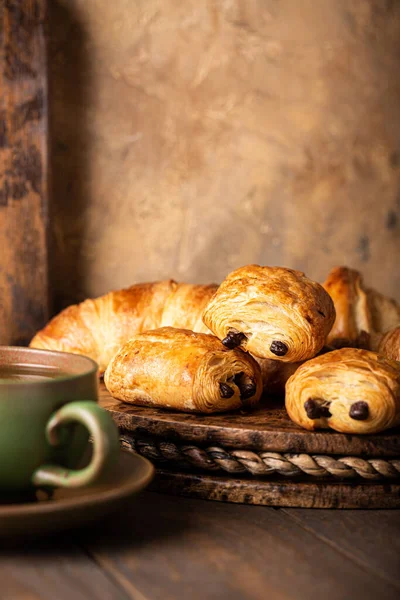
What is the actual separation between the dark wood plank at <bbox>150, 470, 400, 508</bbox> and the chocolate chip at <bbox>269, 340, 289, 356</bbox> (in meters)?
0.21

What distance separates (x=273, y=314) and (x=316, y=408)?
0.67 ft

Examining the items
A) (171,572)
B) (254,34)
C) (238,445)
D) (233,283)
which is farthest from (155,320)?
(254,34)

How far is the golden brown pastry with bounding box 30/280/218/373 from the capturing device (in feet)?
5.70

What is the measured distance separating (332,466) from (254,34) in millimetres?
1710

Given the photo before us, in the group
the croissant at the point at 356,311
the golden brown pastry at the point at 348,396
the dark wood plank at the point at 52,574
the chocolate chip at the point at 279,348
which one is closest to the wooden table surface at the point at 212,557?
the dark wood plank at the point at 52,574

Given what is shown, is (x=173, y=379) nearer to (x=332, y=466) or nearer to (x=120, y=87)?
(x=332, y=466)

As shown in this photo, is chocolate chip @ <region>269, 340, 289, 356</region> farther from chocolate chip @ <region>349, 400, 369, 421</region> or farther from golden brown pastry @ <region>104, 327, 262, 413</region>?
chocolate chip @ <region>349, 400, 369, 421</region>

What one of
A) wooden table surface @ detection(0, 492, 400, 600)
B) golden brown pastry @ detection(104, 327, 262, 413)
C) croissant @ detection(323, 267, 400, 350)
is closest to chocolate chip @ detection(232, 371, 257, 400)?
golden brown pastry @ detection(104, 327, 262, 413)

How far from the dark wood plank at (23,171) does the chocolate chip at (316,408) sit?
4.02 feet

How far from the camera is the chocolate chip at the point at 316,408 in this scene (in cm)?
111

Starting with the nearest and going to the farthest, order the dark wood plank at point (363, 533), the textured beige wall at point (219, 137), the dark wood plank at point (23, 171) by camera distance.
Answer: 1. the dark wood plank at point (363, 533)
2. the dark wood plank at point (23, 171)
3. the textured beige wall at point (219, 137)

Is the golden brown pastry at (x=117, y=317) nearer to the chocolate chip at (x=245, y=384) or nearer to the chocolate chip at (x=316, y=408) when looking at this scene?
the chocolate chip at (x=245, y=384)

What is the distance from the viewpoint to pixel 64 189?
2369mm

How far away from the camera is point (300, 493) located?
1.12 m
